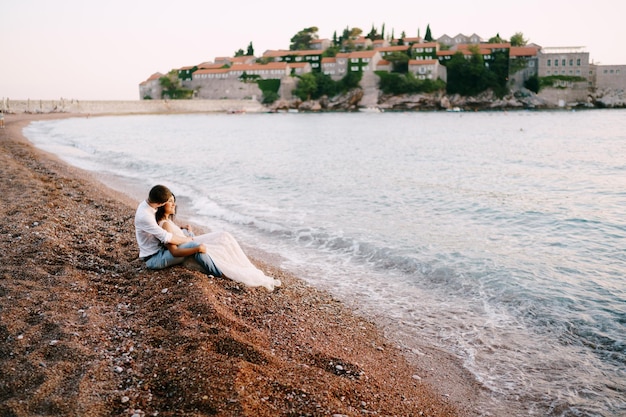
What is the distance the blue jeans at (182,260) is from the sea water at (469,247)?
2142 millimetres

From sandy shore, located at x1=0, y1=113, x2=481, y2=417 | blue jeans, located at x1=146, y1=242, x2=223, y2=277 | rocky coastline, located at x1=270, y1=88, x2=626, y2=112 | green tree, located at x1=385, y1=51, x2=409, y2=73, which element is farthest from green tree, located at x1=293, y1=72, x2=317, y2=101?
blue jeans, located at x1=146, y1=242, x2=223, y2=277

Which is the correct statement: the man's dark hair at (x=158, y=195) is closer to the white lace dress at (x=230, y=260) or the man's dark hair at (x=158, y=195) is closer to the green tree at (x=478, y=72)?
the white lace dress at (x=230, y=260)

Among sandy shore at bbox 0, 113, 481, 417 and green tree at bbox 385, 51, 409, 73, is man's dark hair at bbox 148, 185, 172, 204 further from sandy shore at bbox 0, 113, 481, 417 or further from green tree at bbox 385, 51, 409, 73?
green tree at bbox 385, 51, 409, 73

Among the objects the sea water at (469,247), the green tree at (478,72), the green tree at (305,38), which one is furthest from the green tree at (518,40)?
the sea water at (469,247)

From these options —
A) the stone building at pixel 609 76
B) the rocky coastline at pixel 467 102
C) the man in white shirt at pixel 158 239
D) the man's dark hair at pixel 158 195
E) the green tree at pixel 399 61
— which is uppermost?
the green tree at pixel 399 61

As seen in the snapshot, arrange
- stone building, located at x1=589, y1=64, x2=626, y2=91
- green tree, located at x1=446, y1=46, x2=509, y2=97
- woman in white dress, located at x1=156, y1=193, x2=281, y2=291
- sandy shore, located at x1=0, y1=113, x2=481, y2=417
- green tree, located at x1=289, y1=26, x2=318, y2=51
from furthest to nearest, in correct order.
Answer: green tree, located at x1=289, y1=26, x2=318, y2=51 → green tree, located at x1=446, y1=46, x2=509, y2=97 → stone building, located at x1=589, y1=64, x2=626, y2=91 → woman in white dress, located at x1=156, y1=193, x2=281, y2=291 → sandy shore, located at x1=0, y1=113, x2=481, y2=417

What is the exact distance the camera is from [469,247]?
10.5 meters

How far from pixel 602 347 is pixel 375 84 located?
11347cm

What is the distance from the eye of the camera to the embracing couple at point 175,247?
21.0 ft

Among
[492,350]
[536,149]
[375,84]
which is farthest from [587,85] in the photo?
[492,350]

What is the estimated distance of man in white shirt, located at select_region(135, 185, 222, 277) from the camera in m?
6.39

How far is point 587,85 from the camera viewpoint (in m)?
103

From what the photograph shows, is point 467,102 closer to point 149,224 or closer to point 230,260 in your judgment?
point 230,260

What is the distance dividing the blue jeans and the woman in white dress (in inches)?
2.7
